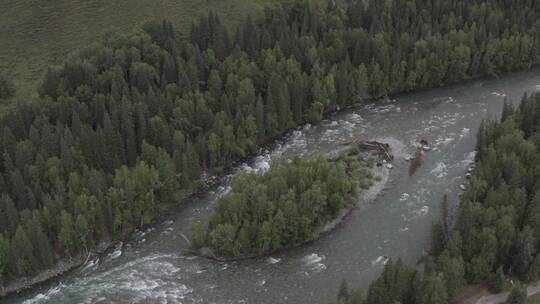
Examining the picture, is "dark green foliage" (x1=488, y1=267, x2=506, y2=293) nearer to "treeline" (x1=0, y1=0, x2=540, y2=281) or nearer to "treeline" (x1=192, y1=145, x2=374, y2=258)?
"treeline" (x1=192, y1=145, x2=374, y2=258)

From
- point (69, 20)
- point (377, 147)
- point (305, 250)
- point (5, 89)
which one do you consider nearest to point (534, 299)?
point (305, 250)

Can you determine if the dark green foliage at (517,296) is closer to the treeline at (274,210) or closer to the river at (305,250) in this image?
the river at (305,250)

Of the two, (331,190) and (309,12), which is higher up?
(309,12)

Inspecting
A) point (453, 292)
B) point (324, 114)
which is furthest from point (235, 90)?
point (453, 292)

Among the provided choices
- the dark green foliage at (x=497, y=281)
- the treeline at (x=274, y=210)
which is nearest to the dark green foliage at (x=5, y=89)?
the treeline at (x=274, y=210)

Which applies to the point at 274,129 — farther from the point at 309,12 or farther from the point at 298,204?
the point at 309,12

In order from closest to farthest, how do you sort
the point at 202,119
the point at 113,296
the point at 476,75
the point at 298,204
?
the point at 113,296
the point at 298,204
the point at 202,119
the point at 476,75

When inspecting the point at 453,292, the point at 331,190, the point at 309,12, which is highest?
the point at 309,12

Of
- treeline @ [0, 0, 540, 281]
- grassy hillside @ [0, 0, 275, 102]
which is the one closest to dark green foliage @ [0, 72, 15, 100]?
grassy hillside @ [0, 0, 275, 102]
